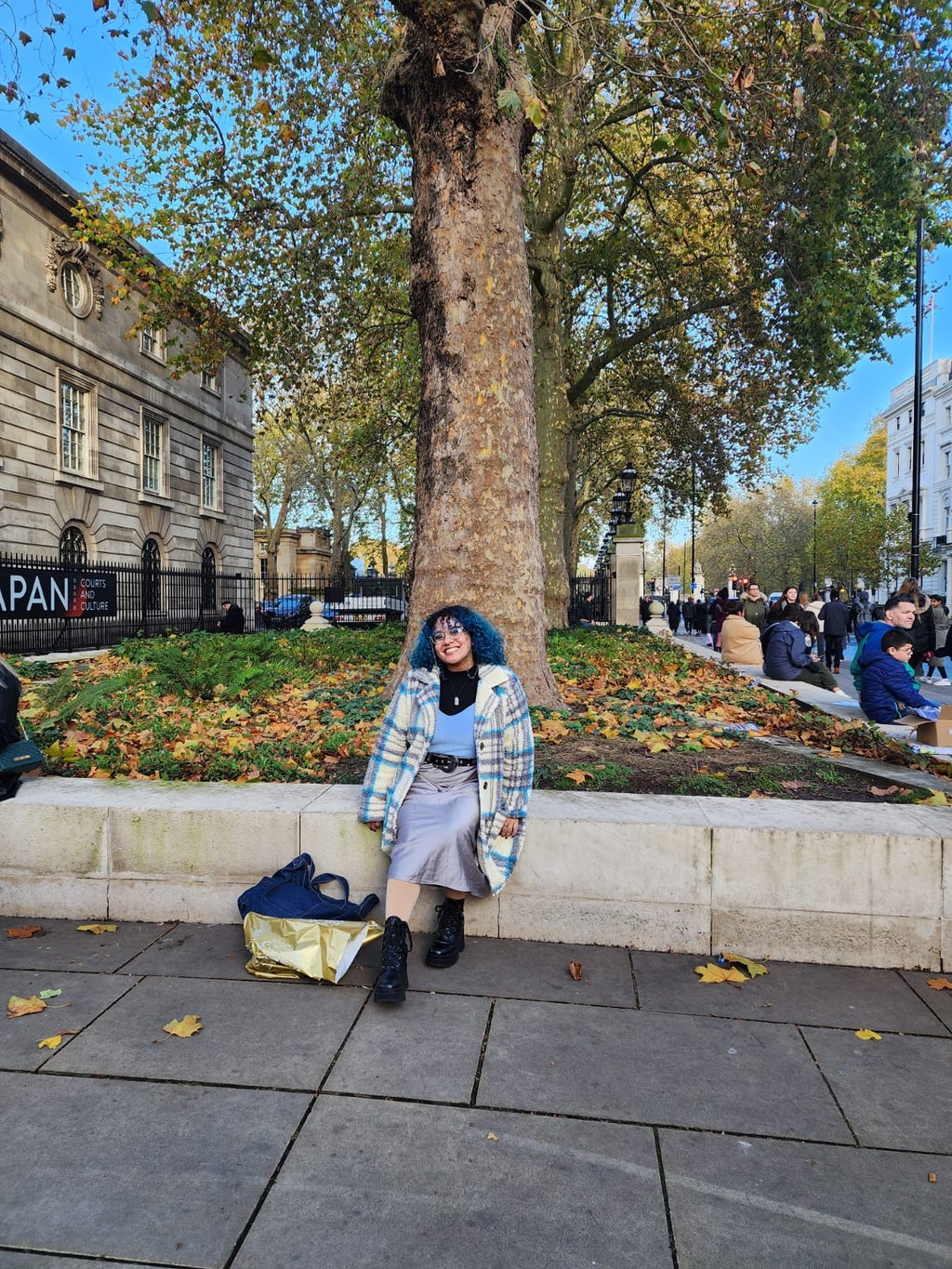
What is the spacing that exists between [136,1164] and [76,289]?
84.5 ft

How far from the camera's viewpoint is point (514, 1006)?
328 centimetres

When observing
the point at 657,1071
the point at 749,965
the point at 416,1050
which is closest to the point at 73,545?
the point at 416,1050

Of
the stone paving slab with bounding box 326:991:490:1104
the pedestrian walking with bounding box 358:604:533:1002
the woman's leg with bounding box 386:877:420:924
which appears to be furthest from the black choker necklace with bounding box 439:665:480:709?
the stone paving slab with bounding box 326:991:490:1104

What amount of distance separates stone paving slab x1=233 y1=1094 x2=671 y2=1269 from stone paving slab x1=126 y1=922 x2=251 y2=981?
113 centimetres

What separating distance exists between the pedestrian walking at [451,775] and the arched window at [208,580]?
2020cm

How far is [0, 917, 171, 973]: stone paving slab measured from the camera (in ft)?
11.8

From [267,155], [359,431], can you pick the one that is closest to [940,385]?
[359,431]

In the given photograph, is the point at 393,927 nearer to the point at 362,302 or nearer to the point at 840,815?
the point at 840,815

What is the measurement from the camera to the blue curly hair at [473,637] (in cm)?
387

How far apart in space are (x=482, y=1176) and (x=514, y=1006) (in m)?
1.01

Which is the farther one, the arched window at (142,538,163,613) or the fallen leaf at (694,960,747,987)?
the arched window at (142,538,163,613)

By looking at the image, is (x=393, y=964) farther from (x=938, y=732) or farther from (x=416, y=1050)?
(x=938, y=732)

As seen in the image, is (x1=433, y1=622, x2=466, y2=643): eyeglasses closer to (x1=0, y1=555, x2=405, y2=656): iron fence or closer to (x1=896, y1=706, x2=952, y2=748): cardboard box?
(x1=896, y1=706, x2=952, y2=748): cardboard box

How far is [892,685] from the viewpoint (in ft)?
24.5
